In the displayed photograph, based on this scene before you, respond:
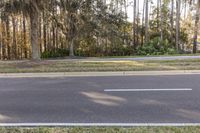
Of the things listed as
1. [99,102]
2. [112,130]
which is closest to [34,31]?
[99,102]

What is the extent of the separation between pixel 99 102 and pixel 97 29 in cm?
1856

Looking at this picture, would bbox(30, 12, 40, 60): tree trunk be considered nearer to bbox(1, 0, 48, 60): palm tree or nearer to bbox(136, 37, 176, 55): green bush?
bbox(1, 0, 48, 60): palm tree

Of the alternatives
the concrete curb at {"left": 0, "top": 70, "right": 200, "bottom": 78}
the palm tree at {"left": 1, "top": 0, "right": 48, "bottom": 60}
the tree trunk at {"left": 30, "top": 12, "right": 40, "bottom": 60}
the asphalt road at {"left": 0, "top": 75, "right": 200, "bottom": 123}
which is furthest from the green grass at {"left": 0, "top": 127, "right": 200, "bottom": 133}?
the tree trunk at {"left": 30, "top": 12, "right": 40, "bottom": 60}

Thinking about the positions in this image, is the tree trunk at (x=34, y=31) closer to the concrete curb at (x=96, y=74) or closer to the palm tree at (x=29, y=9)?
the palm tree at (x=29, y=9)

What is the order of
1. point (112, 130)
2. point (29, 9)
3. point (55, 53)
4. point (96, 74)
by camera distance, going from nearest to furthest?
point (112, 130), point (96, 74), point (29, 9), point (55, 53)

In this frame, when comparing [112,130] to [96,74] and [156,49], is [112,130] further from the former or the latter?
[156,49]

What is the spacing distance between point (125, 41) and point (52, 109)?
25259mm

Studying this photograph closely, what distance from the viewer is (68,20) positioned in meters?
24.4

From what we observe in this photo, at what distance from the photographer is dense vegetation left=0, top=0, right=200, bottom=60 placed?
23750 mm

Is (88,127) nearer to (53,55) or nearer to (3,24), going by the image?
(53,55)

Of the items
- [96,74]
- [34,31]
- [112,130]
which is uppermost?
[34,31]

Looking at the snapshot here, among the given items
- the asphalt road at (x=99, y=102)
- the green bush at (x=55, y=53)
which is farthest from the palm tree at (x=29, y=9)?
the green bush at (x=55, y=53)

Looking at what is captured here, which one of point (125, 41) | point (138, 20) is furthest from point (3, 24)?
point (138, 20)

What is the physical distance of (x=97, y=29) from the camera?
2511 cm
